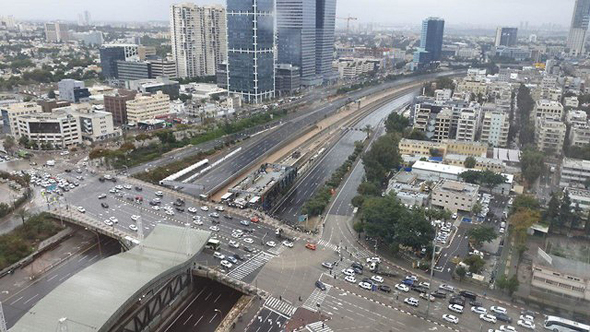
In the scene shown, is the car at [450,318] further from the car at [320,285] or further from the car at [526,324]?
the car at [320,285]

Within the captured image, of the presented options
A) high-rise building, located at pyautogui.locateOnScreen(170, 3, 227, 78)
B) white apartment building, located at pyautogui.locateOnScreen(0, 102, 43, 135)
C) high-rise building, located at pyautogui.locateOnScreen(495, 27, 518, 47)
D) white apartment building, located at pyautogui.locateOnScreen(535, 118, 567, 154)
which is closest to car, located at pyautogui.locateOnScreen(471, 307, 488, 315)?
white apartment building, located at pyautogui.locateOnScreen(535, 118, 567, 154)

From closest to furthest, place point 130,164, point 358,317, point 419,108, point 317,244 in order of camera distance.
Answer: point 358,317 < point 317,244 < point 130,164 < point 419,108

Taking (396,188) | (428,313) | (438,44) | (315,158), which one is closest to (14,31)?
(438,44)

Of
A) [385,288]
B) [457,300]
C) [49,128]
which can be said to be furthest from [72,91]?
[457,300]

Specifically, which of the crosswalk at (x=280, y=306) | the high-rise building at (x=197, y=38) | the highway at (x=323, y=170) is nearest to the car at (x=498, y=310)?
the crosswalk at (x=280, y=306)

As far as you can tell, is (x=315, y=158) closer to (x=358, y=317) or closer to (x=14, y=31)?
(x=358, y=317)

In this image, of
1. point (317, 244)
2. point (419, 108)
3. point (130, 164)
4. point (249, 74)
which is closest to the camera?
point (317, 244)
